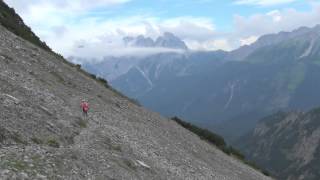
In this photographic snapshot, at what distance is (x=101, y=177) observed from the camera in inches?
1096

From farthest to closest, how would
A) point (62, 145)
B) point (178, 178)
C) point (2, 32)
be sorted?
point (2, 32), point (178, 178), point (62, 145)

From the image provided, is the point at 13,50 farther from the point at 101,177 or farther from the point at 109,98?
the point at 101,177

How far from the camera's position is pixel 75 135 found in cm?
3466

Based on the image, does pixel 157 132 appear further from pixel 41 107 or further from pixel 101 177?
pixel 101 177

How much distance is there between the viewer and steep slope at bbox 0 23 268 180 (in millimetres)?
26844

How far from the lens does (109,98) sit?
55906 mm

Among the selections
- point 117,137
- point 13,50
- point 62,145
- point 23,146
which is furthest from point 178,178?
point 13,50

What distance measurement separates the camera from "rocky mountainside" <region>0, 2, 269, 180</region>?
2685cm

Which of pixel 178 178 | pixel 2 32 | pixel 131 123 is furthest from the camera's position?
pixel 2 32

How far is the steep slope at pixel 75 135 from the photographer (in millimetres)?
26844

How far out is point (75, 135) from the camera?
3466 centimetres

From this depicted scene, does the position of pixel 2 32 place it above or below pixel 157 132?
above

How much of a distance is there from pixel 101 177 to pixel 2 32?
29.3m

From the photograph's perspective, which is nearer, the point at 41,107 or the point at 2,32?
the point at 41,107
